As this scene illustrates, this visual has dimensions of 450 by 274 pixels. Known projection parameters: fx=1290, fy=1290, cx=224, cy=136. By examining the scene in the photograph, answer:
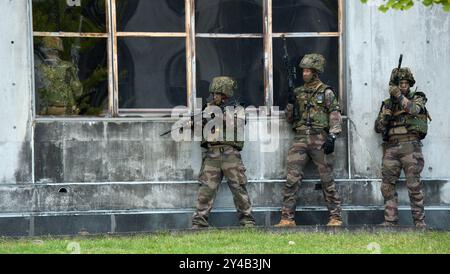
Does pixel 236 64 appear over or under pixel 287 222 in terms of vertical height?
over

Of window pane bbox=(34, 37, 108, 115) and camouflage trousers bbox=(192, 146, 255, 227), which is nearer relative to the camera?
camouflage trousers bbox=(192, 146, 255, 227)

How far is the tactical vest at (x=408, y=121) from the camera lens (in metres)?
17.5

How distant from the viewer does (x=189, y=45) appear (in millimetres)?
18016

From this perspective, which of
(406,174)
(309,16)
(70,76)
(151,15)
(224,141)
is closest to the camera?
(224,141)

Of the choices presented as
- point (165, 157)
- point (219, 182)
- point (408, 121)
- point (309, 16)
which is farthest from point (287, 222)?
point (309, 16)

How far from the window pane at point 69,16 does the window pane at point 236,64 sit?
1.45 meters

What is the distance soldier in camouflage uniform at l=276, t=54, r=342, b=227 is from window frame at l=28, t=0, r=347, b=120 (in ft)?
2.31

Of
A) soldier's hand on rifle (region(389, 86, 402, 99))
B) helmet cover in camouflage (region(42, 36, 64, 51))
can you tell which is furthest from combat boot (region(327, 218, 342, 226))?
helmet cover in camouflage (region(42, 36, 64, 51))

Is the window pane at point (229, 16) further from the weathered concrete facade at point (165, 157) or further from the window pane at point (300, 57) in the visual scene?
the weathered concrete facade at point (165, 157)

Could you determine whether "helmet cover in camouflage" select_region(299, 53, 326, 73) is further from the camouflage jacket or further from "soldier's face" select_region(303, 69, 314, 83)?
the camouflage jacket

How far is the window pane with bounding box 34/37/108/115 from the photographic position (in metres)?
17.6

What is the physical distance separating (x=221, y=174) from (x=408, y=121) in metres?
2.63

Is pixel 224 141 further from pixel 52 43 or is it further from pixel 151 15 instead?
pixel 52 43

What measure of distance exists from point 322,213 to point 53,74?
164 inches
